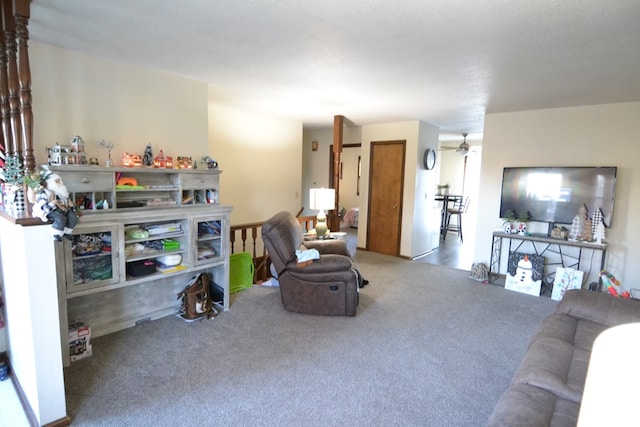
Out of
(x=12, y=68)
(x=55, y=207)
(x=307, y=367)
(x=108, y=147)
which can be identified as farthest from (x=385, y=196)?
(x=12, y=68)

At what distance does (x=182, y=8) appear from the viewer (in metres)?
1.93

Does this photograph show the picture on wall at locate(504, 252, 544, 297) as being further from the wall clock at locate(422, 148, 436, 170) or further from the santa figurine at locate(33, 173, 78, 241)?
the santa figurine at locate(33, 173, 78, 241)

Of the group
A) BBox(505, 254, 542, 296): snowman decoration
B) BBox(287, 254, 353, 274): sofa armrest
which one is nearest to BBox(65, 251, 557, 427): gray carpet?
BBox(287, 254, 353, 274): sofa armrest

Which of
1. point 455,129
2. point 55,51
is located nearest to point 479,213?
point 455,129

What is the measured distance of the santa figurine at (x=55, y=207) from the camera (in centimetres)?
175

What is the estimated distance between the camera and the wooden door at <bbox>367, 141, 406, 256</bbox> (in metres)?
5.80

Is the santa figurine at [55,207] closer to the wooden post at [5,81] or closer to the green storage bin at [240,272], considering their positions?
the wooden post at [5,81]

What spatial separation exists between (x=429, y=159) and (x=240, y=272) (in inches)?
151

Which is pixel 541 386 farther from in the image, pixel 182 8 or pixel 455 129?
pixel 455 129

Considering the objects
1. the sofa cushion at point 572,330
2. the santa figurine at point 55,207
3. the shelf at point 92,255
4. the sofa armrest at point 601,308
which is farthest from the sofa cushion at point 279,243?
the sofa armrest at point 601,308

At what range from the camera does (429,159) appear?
5.88m

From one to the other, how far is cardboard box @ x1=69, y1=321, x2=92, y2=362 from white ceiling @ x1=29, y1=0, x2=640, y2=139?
2142mm

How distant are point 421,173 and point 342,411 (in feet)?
14.8

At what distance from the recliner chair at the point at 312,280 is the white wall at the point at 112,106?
130 centimetres
